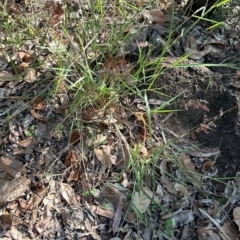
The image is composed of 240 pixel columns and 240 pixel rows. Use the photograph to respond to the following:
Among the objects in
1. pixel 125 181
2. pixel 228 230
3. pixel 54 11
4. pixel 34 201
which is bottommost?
pixel 228 230

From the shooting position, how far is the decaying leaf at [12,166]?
181cm

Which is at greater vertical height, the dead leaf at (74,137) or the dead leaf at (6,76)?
the dead leaf at (6,76)

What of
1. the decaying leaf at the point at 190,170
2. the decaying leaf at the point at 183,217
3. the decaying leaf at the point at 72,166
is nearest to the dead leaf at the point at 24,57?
the decaying leaf at the point at 72,166

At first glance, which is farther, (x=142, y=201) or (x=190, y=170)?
(x=190, y=170)

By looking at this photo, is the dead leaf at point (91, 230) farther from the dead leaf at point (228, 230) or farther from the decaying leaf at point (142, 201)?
the dead leaf at point (228, 230)

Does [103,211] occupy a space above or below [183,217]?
above

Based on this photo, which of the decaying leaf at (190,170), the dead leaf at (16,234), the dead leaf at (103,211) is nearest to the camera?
the dead leaf at (16,234)

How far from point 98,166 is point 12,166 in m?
0.36

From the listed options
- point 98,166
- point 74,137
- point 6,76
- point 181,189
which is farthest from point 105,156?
point 6,76

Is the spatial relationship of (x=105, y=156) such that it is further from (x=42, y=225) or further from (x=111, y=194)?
(x=42, y=225)

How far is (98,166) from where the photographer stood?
74.6 inches

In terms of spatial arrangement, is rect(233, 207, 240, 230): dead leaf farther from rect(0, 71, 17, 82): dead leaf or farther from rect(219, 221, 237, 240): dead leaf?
rect(0, 71, 17, 82): dead leaf

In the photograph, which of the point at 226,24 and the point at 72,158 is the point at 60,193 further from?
the point at 226,24

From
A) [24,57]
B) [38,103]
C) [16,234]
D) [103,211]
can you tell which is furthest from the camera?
[24,57]
